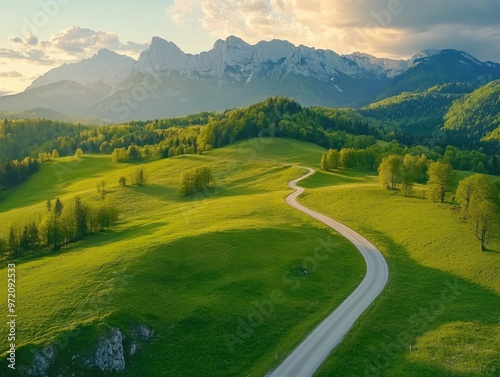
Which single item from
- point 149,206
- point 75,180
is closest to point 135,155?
point 75,180

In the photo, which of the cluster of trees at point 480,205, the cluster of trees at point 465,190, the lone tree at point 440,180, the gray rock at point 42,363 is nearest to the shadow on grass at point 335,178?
the cluster of trees at point 465,190

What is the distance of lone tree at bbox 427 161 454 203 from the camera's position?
85.8m

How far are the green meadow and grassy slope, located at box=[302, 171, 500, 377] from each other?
0.56 feet

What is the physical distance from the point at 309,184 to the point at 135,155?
342 ft

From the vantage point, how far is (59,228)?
78.1m

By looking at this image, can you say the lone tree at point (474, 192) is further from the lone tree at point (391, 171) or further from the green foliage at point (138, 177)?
the green foliage at point (138, 177)

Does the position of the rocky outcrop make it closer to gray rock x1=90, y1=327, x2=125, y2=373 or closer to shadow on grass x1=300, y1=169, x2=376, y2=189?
gray rock x1=90, y1=327, x2=125, y2=373

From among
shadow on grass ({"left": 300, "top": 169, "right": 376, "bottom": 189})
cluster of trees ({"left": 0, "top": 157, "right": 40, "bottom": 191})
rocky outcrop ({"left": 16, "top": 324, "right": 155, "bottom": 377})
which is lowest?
cluster of trees ({"left": 0, "top": 157, "right": 40, "bottom": 191})

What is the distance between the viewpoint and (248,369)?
39906 mm

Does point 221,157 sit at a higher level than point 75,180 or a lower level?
higher

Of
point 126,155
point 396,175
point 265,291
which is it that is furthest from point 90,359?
point 126,155

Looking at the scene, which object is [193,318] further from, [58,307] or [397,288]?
[397,288]

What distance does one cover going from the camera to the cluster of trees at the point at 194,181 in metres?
118

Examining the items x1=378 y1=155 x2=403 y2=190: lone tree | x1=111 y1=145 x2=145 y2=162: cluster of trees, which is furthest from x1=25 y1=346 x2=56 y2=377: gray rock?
x1=111 y1=145 x2=145 y2=162: cluster of trees
